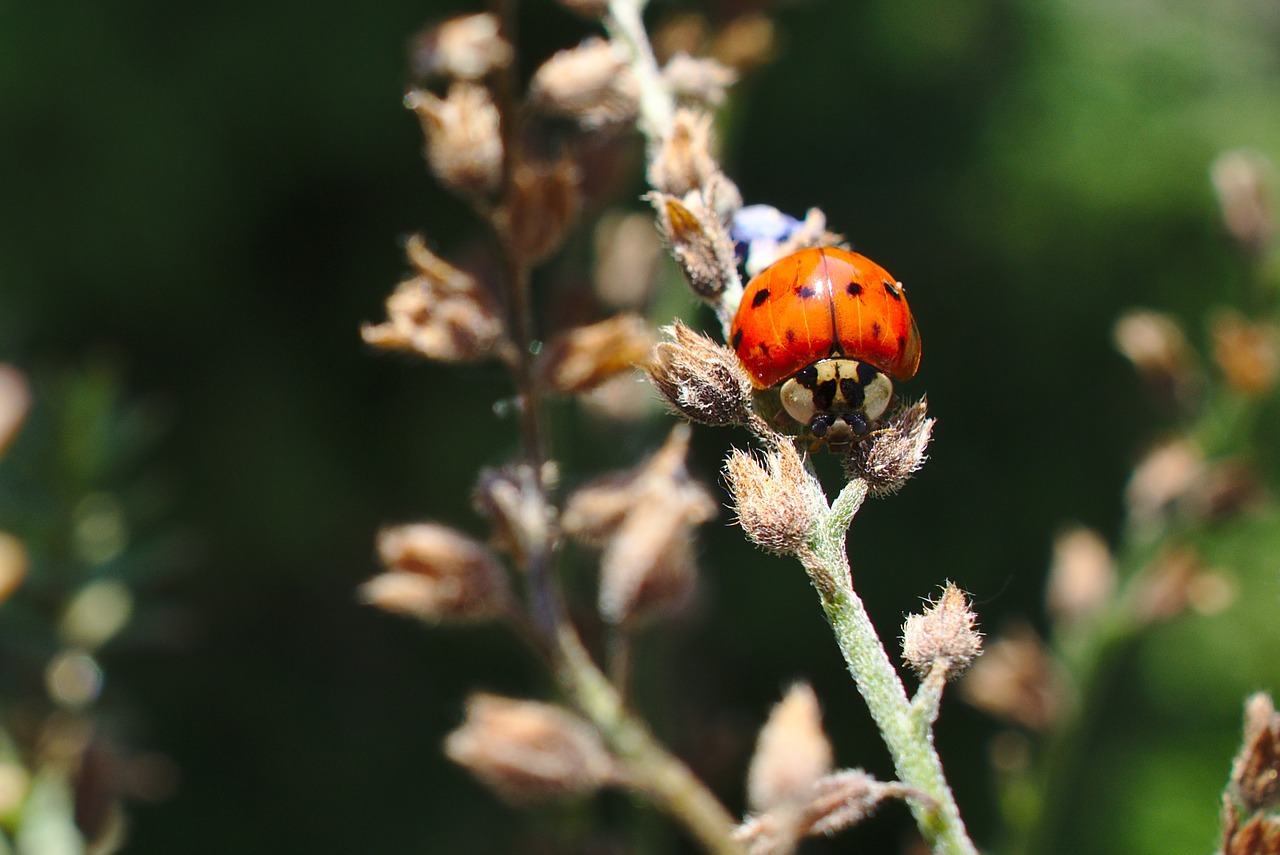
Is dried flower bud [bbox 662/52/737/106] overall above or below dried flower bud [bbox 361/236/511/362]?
above

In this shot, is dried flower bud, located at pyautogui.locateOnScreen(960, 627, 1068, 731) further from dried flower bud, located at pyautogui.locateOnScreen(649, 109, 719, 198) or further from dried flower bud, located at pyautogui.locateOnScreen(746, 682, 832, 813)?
dried flower bud, located at pyautogui.locateOnScreen(649, 109, 719, 198)

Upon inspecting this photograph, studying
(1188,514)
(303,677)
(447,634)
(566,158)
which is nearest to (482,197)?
(566,158)

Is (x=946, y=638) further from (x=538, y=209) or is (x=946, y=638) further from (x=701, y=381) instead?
(x=538, y=209)

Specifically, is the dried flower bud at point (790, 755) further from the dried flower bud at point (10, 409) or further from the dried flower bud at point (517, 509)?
the dried flower bud at point (10, 409)

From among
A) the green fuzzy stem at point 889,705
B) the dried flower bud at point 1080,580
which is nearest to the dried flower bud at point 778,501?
the green fuzzy stem at point 889,705

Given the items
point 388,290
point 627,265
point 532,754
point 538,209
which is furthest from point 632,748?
point 388,290

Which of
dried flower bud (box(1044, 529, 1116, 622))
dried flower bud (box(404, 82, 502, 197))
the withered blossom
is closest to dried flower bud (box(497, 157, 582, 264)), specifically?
dried flower bud (box(404, 82, 502, 197))
